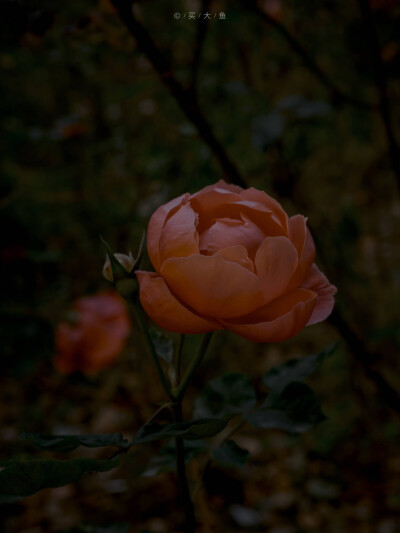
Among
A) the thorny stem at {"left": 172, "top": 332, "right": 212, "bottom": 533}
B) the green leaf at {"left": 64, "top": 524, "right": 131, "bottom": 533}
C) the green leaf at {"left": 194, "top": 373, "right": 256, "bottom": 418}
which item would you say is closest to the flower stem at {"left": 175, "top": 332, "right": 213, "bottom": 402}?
the thorny stem at {"left": 172, "top": 332, "right": 212, "bottom": 533}

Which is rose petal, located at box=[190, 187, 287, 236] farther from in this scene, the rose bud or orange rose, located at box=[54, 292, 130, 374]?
orange rose, located at box=[54, 292, 130, 374]

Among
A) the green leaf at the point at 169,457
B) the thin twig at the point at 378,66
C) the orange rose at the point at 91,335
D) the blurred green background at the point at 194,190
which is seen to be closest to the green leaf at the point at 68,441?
the green leaf at the point at 169,457

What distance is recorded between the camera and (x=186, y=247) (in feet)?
1.24

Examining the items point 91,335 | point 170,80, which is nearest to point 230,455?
point 170,80

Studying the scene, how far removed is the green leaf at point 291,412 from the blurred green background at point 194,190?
20 cm

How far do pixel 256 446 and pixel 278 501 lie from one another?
0.66 feet

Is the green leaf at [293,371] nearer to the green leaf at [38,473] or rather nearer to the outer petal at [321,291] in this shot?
the outer petal at [321,291]

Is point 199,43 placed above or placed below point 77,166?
above

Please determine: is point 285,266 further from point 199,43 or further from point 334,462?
point 334,462

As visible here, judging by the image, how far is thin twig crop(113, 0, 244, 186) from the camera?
52 centimetres

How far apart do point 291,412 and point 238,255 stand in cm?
16

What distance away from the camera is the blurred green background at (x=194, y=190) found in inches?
34.7

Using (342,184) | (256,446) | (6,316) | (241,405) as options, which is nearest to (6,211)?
(6,316)

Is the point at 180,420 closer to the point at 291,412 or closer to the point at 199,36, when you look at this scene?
the point at 291,412
